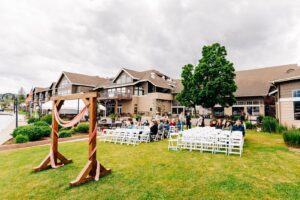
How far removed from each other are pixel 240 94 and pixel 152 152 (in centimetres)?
2181

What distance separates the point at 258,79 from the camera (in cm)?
2652

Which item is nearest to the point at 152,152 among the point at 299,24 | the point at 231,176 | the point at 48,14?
the point at 231,176

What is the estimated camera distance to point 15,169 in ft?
19.6

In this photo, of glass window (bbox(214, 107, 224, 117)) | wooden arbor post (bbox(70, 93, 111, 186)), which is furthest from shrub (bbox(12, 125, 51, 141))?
glass window (bbox(214, 107, 224, 117))

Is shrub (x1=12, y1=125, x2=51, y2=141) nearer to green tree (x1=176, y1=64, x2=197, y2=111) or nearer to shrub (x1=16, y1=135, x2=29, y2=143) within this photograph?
shrub (x1=16, y1=135, x2=29, y2=143)

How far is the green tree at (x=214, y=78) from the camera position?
20000 mm

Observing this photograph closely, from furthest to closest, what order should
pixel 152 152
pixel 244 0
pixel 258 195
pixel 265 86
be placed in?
pixel 265 86
pixel 244 0
pixel 152 152
pixel 258 195

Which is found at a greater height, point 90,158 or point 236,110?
point 236,110

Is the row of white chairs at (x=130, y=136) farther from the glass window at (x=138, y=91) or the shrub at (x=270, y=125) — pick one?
the glass window at (x=138, y=91)

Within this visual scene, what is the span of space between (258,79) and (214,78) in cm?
1043

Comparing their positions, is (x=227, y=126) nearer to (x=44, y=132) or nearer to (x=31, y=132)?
(x=44, y=132)

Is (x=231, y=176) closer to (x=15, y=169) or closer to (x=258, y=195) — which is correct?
(x=258, y=195)

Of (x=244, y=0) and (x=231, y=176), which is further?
(x=244, y=0)

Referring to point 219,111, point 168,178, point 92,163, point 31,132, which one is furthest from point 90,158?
point 219,111
